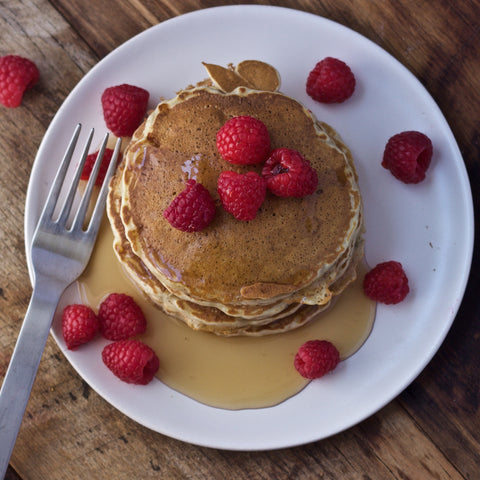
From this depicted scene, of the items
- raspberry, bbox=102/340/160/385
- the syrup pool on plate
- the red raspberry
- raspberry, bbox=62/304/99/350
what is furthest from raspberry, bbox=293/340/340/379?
the red raspberry

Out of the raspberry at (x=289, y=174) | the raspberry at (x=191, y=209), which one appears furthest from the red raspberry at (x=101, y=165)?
the raspberry at (x=289, y=174)

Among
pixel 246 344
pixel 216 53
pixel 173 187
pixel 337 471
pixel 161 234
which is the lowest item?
pixel 337 471

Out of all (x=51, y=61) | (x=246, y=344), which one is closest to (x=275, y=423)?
(x=246, y=344)

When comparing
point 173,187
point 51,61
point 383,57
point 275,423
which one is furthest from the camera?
point 51,61

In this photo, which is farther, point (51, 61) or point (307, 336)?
point (51, 61)

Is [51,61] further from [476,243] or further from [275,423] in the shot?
[476,243]

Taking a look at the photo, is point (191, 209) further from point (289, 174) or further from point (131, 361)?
point (131, 361)

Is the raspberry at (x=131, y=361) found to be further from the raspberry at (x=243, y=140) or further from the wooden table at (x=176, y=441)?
the raspberry at (x=243, y=140)
